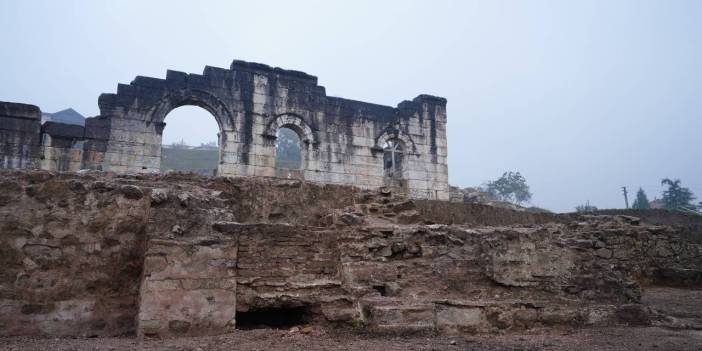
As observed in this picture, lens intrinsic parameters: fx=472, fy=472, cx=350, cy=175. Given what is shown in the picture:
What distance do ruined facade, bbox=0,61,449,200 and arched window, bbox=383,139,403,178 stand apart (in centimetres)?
4

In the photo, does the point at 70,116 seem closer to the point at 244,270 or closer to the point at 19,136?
the point at 19,136

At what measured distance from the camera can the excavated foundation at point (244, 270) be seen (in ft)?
15.7

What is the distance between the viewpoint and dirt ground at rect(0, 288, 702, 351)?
421 cm

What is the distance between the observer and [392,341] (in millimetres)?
4582

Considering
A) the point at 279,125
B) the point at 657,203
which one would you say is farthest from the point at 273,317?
the point at 657,203

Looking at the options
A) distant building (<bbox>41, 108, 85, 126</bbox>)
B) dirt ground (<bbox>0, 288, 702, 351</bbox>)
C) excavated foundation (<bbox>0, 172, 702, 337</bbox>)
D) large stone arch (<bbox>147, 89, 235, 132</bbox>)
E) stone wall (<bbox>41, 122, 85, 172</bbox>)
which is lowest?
dirt ground (<bbox>0, 288, 702, 351</bbox>)

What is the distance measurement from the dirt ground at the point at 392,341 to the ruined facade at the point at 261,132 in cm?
837

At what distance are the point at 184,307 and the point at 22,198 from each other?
2129 mm

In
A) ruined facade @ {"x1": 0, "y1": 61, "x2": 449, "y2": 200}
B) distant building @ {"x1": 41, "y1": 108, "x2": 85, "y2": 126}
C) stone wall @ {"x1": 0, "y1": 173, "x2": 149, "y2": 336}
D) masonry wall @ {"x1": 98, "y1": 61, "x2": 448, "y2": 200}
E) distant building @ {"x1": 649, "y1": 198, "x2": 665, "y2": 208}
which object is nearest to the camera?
stone wall @ {"x1": 0, "y1": 173, "x2": 149, "y2": 336}

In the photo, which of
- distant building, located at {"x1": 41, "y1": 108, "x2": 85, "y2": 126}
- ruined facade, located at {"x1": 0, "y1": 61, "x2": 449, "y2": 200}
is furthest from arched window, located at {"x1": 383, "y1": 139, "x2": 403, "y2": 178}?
distant building, located at {"x1": 41, "y1": 108, "x2": 85, "y2": 126}

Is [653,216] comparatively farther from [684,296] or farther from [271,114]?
[271,114]

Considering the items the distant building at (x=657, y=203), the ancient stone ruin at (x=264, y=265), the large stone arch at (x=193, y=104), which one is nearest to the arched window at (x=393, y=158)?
the large stone arch at (x=193, y=104)

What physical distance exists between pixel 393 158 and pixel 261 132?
15.9 feet

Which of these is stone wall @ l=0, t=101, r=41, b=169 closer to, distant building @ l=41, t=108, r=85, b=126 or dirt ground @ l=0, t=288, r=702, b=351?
dirt ground @ l=0, t=288, r=702, b=351
